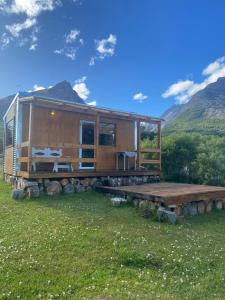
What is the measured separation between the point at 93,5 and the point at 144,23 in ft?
10.3

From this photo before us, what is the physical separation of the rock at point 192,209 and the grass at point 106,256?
0.49 m

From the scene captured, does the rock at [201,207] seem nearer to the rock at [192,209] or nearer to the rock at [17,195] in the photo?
the rock at [192,209]

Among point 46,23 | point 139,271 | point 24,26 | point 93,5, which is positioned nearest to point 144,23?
point 93,5

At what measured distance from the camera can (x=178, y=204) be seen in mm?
7285

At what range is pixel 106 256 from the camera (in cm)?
445

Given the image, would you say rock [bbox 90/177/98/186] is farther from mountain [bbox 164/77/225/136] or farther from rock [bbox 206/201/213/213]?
mountain [bbox 164/77/225/136]

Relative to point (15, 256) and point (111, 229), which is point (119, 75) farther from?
point (15, 256)

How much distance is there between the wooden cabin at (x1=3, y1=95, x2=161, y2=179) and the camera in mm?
9648

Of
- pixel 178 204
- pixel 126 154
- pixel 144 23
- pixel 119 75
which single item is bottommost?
pixel 178 204

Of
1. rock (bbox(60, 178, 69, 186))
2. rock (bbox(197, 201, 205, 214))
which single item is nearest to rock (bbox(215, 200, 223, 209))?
rock (bbox(197, 201, 205, 214))

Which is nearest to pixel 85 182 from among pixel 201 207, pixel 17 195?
pixel 17 195

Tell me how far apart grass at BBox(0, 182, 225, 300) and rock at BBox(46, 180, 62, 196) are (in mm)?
1967

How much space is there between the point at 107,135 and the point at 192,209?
233 inches

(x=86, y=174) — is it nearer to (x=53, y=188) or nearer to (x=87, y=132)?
(x=53, y=188)
